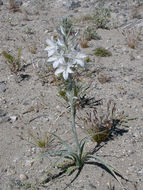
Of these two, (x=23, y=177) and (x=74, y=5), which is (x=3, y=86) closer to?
(x=23, y=177)

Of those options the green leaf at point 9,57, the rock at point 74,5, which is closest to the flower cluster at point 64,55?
the green leaf at point 9,57

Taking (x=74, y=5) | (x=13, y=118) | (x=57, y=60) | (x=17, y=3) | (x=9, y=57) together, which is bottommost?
(x=13, y=118)

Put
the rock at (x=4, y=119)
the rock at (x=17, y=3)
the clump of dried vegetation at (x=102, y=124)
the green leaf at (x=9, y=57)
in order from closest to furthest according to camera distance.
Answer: the clump of dried vegetation at (x=102, y=124) < the rock at (x=4, y=119) < the green leaf at (x=9, y=57) < the rock at (x=17, y=3)

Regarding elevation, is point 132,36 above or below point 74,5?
below

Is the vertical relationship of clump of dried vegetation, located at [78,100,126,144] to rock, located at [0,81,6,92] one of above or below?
below

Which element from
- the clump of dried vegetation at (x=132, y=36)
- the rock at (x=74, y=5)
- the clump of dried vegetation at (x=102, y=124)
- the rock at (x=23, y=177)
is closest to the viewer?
the rock at (x=23, y=177)

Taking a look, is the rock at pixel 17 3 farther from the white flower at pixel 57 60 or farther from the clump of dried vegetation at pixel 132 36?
the white flower at pixel 57 60

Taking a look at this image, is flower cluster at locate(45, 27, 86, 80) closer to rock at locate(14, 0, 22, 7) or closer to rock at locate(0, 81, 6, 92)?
rock at locate(0, 81, 6, 92)

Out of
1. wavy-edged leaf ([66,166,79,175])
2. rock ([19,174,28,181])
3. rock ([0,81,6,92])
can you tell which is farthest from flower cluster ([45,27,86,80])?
rock ([0,81,6,92])

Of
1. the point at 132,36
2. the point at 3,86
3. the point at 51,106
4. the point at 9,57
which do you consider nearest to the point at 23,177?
the point at 51,106

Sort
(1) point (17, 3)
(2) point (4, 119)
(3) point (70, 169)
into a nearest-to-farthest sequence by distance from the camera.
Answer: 1. (3) point (70, 169)
2. (2) point (4, 119)
3. (1) point (17, 3)
